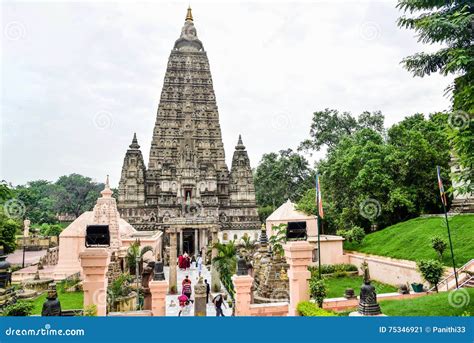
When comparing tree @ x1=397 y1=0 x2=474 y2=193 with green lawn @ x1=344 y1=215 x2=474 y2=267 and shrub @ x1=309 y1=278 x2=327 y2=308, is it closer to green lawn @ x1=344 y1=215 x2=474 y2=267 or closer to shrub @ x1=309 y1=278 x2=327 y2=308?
shrub @ x1=309 y1=278 x2=327 y2=308

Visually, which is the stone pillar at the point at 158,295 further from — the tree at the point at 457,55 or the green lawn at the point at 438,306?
the tree at the point at 457,55

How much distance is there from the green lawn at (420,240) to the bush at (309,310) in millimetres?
9594

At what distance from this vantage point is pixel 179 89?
48.4 metres

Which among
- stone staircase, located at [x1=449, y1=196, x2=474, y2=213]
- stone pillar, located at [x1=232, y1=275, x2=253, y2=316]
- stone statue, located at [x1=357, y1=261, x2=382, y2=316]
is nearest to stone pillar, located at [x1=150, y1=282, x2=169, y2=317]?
stone pillar, located at [x1=232, y1=275, x2=253, y2=316]

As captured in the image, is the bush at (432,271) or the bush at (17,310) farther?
the bush at (432,271)

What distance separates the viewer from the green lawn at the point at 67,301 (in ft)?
47.8

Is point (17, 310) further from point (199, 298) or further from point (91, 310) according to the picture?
point (199, 298)

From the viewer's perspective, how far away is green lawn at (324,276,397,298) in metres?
16.7

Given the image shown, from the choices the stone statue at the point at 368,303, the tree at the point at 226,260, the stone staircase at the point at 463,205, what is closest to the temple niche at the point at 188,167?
the tree at the point at 226,260

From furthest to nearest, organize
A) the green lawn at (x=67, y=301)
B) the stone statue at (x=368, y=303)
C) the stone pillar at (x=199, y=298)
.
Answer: the green lawn at (x=67, y=301) → the stone pillar at (x=199, y=298) → the stone statue at (x=368, y=303)

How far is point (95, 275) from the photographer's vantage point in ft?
26.9

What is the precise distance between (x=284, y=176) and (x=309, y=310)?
4406 centimetres

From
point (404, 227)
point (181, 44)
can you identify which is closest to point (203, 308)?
point (404, 227)

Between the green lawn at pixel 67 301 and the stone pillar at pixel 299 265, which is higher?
the stone pillar at pixel 299 265
